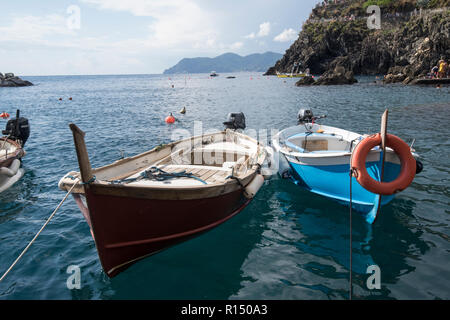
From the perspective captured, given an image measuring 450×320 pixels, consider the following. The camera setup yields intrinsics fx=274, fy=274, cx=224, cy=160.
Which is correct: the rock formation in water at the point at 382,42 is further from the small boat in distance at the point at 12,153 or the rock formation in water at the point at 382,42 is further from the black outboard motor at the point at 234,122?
the small boat in distance at the point at 12,153

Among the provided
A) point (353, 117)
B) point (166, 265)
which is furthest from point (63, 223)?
point (353, 117)

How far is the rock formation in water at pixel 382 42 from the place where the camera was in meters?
54.1

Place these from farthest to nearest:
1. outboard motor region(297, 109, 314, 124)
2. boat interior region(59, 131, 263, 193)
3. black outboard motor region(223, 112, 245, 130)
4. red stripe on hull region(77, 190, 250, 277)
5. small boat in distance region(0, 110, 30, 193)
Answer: black outboard motor region(223, 112, 245, 130), outboard motor region(297, 109, 314, 124), small boat in distance region(0, 110, 30, 193), boat interior region(59, 131, 263, 193), red stripe on hull region(77, 190, 250, 277)

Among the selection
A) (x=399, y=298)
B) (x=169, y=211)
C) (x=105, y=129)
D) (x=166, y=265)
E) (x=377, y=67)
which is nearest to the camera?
(x=399, y=298)

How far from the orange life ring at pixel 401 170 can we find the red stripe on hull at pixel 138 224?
3.37 m

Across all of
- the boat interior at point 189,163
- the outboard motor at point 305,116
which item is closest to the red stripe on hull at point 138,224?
the boat interior at point 189,163

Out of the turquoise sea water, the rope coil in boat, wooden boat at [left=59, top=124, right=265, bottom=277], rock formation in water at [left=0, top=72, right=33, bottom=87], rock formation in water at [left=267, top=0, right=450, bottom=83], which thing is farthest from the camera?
rock formation in water at [left=0, top=72, right=33, bottom=87]

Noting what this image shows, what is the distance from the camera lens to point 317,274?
6.28 meters

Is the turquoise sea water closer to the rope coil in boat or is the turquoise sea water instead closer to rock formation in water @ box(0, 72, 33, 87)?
the rope coil in boat

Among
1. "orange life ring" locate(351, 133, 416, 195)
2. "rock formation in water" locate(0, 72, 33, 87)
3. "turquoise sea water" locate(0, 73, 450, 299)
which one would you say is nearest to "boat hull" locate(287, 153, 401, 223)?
"orange life ring" locate(351, 133, 416, 195)

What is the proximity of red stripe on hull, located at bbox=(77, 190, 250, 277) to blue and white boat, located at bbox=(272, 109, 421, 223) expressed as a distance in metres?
3.58

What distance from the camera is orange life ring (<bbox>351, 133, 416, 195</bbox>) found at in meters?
6.38

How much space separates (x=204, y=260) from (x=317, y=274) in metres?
2.68
